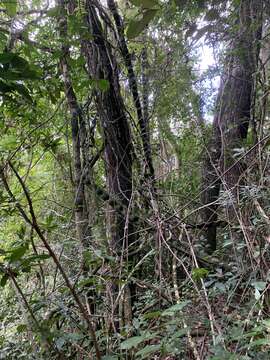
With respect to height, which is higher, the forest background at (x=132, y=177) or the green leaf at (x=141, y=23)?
the green leaf at (x=141, y=23)

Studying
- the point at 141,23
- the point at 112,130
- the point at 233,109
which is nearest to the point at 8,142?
the point at 112,130

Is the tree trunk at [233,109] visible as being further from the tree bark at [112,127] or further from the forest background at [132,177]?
the tree bark at [112,127]

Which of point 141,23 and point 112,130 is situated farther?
point 112,130

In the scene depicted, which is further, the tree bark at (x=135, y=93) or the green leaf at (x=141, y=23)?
the tree bark at (x=135, y=93)

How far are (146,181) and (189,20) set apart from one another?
43.5 inches

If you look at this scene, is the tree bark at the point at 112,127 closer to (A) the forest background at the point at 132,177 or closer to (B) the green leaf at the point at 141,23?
(A) the forest background at the point at 132,177

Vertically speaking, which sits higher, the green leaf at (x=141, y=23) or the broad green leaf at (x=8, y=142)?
the green leaf at (x=141, y=23)

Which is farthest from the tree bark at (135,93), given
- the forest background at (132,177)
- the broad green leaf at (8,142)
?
the broad green leaf at (8,142)

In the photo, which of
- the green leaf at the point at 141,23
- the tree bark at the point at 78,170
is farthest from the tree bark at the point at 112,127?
the green leaf at the point at 141,23

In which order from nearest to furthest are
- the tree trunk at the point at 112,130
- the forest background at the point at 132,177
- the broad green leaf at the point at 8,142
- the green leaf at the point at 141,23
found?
the forest background at the point at 132,177
the green leaf at the point at 141,23
the broad green leaf at the point at 8,142
the tree trunk at the point at 112,130

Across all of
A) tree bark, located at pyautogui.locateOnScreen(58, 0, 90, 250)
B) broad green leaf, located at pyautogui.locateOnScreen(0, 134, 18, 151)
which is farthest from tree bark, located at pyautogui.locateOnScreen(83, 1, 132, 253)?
broad green leaf, located at pyautogui.locateOnScreen(0, 134, 18, 151)

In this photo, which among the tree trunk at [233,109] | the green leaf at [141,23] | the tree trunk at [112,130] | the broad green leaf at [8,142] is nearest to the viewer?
the green leaf at [141,23]

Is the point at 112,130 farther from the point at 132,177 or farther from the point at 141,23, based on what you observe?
the point at 141,23

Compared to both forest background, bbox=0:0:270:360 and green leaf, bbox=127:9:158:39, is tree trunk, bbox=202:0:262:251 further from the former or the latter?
green leaf, bbox=127:9:158:39
